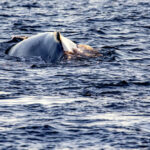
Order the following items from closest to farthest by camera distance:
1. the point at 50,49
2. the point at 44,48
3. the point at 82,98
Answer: the point at 82,98
the point at 50,49
the point at 44,48

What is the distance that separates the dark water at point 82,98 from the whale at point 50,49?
0.25m

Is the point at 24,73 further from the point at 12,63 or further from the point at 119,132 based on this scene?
the point at 119,132

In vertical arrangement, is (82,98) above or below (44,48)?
below

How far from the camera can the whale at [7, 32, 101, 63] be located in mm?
15953

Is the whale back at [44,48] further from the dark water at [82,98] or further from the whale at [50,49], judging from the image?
the dark water at [82,98]

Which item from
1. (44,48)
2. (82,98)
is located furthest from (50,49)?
(82,98)

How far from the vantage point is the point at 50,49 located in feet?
52.5

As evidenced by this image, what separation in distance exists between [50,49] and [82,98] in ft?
13.1

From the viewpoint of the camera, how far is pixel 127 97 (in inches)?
487

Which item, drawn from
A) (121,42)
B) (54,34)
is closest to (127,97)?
(54,34)

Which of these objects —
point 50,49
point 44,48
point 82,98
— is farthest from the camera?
point 44,48

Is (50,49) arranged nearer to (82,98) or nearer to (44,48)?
(44,48)

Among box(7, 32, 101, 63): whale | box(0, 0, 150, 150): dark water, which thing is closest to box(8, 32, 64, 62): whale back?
box(7, 32, 101, 63): whale

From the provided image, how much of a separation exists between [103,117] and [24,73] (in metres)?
4.28
